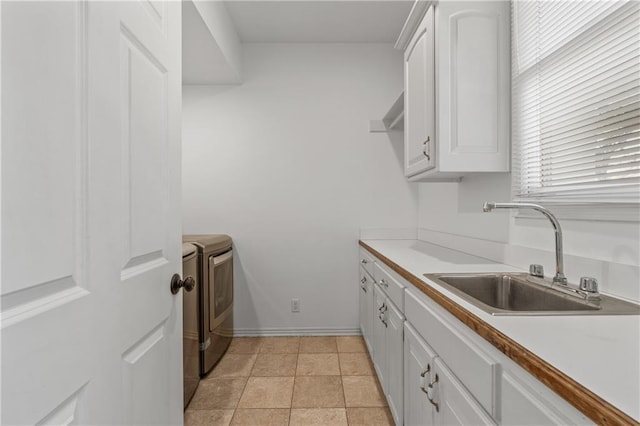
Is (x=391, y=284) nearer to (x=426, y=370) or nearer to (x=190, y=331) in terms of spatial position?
(x=426, y=370)

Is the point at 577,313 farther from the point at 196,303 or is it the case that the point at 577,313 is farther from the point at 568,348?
the point at 196,303

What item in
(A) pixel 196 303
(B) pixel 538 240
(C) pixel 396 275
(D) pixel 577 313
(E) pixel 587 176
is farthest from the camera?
(A) pixel 196 303

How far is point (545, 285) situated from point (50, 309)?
1.43 meters

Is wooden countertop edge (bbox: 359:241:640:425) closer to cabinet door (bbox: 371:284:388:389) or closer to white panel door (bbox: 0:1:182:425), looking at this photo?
white panel door (bbox: 0:1:182:425)

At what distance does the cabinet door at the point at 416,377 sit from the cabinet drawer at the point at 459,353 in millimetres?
56

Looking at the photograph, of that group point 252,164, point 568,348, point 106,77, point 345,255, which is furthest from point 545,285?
point 252,164

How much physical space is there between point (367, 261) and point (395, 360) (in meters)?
1.01

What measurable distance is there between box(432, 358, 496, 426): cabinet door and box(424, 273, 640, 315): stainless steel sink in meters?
0.23

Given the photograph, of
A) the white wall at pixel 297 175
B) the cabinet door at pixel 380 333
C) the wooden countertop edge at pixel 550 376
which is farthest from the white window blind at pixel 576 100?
the white wall at pixel 297 175

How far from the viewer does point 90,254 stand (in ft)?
2.34

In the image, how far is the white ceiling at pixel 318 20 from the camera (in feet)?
8.52

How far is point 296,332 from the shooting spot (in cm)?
313

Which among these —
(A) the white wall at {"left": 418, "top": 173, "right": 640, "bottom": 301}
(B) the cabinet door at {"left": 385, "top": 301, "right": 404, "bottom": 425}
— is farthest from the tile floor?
(A) the white wall at {"left": 418, "top": 173, "right": 640, "bottom": 301}

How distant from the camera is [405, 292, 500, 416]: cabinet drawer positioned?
2.49 ft
